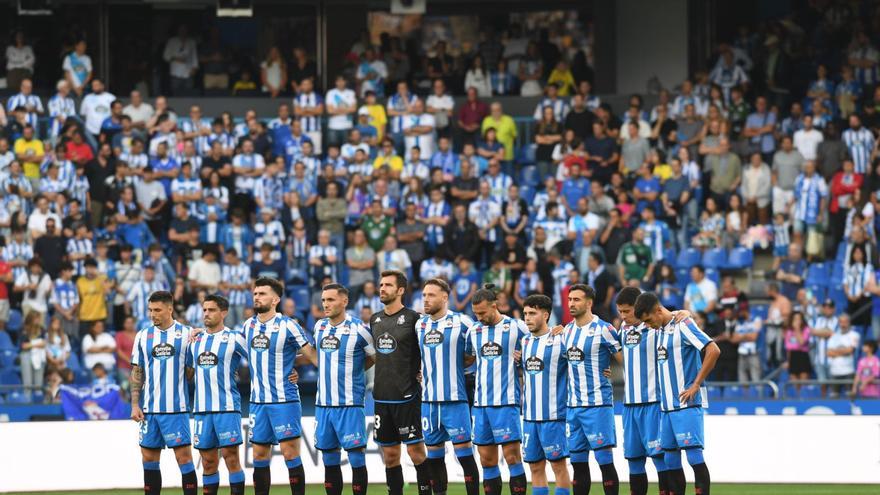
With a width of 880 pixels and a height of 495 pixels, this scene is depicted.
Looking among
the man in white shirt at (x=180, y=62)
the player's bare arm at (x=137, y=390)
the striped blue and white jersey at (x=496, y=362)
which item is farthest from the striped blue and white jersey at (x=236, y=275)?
the striped blue and white jersey at (x=496, y=362)

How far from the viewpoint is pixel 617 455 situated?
20047 mm

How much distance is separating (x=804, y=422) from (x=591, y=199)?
758 cm

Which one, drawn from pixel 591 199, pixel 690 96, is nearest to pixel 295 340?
pixel 591 199

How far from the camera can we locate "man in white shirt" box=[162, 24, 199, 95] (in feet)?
101

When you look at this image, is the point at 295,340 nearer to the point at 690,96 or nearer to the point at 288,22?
the point at 690,96

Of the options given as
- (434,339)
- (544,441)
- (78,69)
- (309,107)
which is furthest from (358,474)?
(78,69)

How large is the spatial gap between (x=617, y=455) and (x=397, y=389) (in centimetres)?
551

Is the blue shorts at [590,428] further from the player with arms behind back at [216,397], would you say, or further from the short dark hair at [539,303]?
the player with arms behind back at [216,397]

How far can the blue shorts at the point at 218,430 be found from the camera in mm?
15797

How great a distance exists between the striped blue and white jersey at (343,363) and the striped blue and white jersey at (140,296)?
9.51m

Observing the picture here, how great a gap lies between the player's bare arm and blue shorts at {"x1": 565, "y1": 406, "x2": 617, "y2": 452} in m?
4.25

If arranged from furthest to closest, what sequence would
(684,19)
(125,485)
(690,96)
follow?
(684,19)
(690,96)
(125,485)

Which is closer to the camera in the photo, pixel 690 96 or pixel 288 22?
pixel 690 96

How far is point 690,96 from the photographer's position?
28422mm
